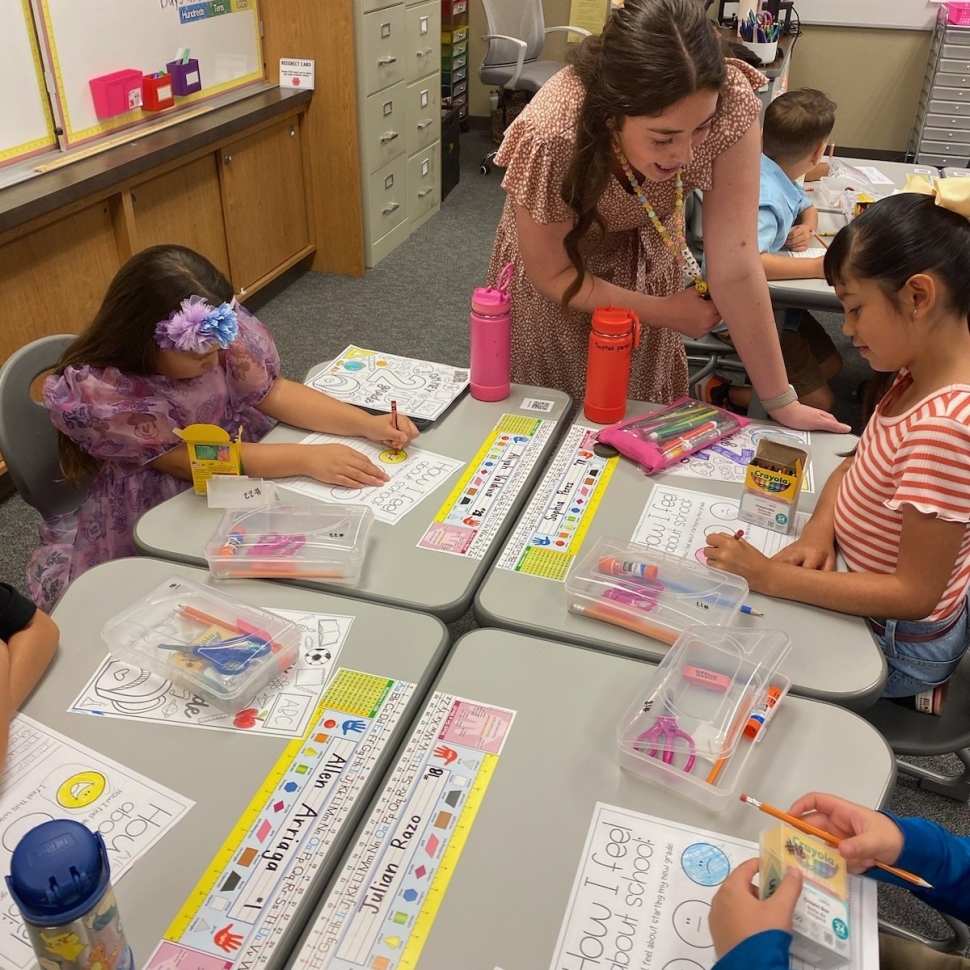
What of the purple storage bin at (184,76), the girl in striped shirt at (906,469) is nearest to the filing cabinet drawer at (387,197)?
the purple storage bin at (184,76)

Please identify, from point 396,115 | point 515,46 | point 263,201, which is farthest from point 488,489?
point 515,46

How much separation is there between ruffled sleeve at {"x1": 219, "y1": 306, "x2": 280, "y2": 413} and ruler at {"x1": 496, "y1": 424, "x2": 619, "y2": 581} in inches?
21.3

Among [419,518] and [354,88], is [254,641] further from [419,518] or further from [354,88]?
[354,88]

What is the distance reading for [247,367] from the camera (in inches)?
62.5

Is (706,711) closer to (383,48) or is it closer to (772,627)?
(772,627)

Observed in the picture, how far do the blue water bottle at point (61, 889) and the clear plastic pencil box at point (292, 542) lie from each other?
589 mm

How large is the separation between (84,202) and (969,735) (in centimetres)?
257

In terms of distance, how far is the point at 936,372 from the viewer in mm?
1201

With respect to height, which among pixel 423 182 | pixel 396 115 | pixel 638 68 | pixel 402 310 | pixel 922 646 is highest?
pixel 638 68

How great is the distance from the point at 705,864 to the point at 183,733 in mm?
559

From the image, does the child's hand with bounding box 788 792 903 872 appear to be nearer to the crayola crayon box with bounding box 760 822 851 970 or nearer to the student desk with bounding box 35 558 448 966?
the crayola crayon box with bounding box 760 822 851 970

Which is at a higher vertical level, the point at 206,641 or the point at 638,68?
the point at 638,68

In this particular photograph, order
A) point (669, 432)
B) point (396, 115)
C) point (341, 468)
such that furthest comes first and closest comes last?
point (396, 115)
point (669, 432)
point (341, 468)

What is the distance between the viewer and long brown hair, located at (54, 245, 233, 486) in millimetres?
1417
